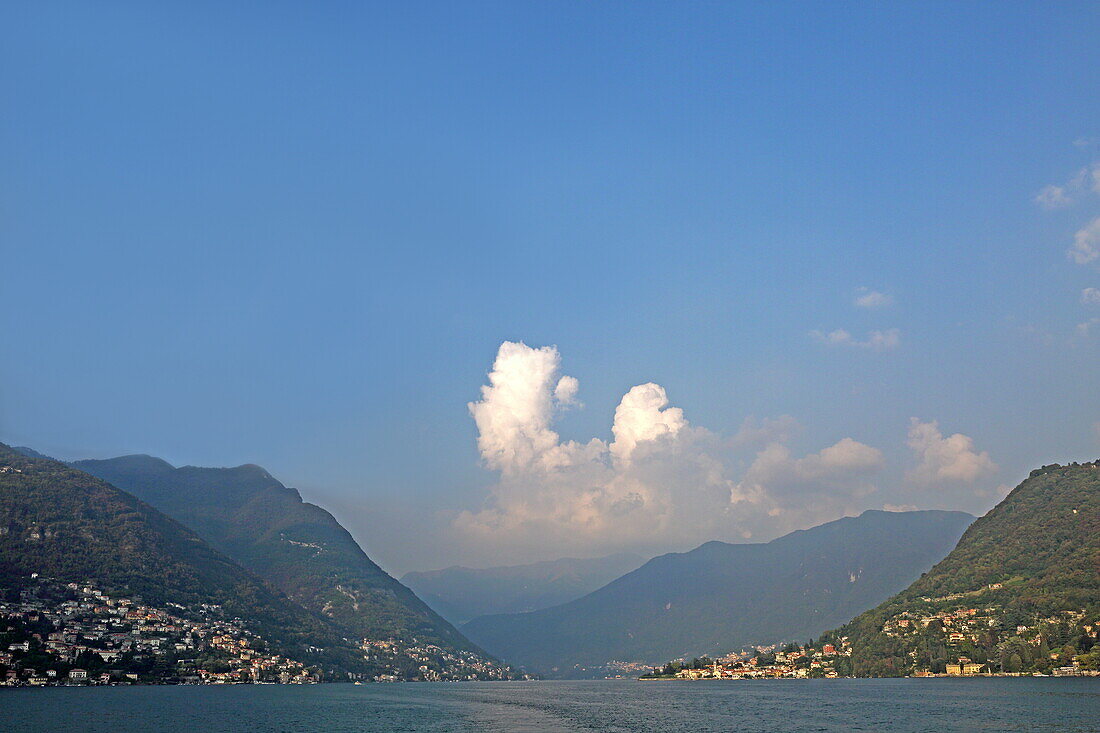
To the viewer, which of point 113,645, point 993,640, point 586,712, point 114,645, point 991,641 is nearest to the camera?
point 586,712

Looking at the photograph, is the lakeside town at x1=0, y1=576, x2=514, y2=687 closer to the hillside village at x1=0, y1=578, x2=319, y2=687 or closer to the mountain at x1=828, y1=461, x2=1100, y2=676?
the hillside village at x1=0, y1=578, x2=319, y2=687

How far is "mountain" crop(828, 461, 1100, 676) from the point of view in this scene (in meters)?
145

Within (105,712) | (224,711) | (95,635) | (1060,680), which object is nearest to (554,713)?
(224,711)

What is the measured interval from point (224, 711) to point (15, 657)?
5427 centimetres

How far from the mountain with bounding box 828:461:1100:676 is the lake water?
17.4 m

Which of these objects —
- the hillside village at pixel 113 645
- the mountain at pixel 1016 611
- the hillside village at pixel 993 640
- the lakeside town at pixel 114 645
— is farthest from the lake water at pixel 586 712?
the mountain at pixel 1016 611

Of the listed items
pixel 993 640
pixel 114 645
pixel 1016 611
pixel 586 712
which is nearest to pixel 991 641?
pixel 993 640

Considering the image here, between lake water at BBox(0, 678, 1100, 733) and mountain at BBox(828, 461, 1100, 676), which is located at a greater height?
mountain at BBox(828, 461, 1100, 676)

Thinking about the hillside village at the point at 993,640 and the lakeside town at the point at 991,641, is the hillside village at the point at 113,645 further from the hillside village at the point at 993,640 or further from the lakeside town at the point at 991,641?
the hillside village at the point at 993,640

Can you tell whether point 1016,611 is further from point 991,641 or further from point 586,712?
point 586,712

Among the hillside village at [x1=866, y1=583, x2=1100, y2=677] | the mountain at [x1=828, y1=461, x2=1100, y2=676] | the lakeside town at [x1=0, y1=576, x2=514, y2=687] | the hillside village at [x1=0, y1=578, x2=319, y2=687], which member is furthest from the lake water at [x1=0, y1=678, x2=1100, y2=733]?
the mountain at [x1=828, y1=461, x2=1100, y2=676]

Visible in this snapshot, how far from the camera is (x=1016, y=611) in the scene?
159m

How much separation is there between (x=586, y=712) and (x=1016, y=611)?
97.0 meters

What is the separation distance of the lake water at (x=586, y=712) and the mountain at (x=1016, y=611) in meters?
17.4
